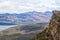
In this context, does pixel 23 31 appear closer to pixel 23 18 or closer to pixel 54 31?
pixel 23 18

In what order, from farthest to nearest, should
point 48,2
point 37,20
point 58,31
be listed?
1. point 37,20
2. point 48,2
3. point 58,31

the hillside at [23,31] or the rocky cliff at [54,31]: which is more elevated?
the rocky cliff at [54,31]

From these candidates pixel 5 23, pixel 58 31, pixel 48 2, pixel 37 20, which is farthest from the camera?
pixel 37 20

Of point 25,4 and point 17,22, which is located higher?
point 25,4

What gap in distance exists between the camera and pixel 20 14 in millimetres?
28516

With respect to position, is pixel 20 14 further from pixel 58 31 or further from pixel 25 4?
pixel 58 31

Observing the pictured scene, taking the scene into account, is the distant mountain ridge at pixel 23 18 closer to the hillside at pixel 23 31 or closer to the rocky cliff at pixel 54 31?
the hillside at pixel 23 31

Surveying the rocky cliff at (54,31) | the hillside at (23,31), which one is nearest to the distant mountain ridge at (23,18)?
the hillside at (23,31)

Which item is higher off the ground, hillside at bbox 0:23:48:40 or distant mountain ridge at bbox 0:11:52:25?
distant mountain ridge at bbox 0:11:52:25

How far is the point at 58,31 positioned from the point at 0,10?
14273mm

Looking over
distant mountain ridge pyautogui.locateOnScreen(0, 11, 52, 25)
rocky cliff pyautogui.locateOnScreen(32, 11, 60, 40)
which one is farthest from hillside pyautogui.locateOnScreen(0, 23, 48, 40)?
rocky cliff pyautogui.locateOnScreen(32, 11, 60, 40)

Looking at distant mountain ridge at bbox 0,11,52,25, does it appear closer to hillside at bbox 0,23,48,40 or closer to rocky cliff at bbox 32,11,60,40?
hillside at bbox 0,23,48,40

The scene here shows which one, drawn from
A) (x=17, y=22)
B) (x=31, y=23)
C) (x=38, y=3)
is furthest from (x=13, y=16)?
(x=38, y=3)

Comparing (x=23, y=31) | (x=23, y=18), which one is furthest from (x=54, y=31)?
(x=23, y=31)
